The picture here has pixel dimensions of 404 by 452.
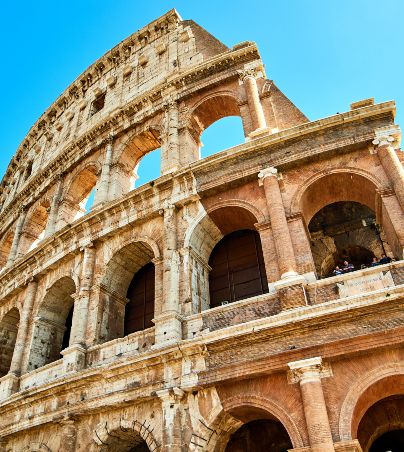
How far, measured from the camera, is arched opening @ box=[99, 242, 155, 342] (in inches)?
416

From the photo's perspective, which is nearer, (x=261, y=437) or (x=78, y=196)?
(x=261, y=437)

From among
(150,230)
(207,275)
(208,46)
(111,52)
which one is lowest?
(207,275)

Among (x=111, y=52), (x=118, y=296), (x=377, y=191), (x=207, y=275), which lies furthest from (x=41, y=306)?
(x=111, y=52)

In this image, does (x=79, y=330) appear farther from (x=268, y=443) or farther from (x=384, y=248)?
(x=384, y=248)

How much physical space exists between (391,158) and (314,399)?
484cm

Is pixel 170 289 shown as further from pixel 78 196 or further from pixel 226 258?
pixel 78 196

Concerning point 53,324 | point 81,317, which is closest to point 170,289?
point 81,317

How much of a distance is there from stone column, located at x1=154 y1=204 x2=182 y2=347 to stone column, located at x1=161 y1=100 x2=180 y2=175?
1.79 metres

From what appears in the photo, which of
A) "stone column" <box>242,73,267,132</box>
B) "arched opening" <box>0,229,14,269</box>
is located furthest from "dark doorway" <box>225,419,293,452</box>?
"arched opening" <box>0,229,14,269</box>

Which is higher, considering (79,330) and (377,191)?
(377,191)

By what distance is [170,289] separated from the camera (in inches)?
359

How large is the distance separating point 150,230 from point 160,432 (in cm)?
451

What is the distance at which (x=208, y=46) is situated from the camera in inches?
575

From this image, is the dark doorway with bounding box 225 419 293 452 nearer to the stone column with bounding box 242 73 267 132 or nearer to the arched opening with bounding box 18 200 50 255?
the stone column with bounding box 242 73 267 132
